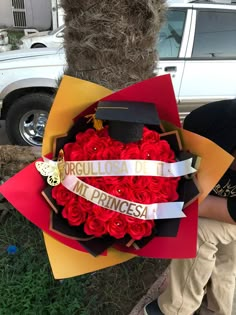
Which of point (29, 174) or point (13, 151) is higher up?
point (29, 174)

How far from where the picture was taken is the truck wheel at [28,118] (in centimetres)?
471

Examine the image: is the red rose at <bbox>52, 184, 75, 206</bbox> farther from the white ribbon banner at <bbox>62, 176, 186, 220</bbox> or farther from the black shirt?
the black shirt

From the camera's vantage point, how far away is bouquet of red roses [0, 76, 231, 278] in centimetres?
126

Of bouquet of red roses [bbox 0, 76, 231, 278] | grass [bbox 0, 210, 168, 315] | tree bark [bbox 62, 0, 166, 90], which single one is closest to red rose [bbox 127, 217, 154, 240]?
bouquet of red roses [bbox 0, 76, 231, 278]

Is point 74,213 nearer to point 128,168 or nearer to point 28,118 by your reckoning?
point 128,168

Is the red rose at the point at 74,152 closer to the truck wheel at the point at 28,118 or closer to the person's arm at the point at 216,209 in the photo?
the person's arm at the point at 216,209

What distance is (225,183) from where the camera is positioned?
1.84 metres

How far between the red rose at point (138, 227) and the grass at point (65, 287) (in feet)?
3.49

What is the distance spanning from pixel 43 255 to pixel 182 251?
1.45 m

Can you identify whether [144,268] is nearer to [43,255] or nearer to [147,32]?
[43,255]

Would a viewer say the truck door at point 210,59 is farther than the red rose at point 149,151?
Yes

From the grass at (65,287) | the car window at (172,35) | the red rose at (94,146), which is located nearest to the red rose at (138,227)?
the red rose at (94,146)

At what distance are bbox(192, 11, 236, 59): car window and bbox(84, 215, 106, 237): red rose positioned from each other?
4.08 metres

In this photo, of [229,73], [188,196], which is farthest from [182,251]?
[229,73]
